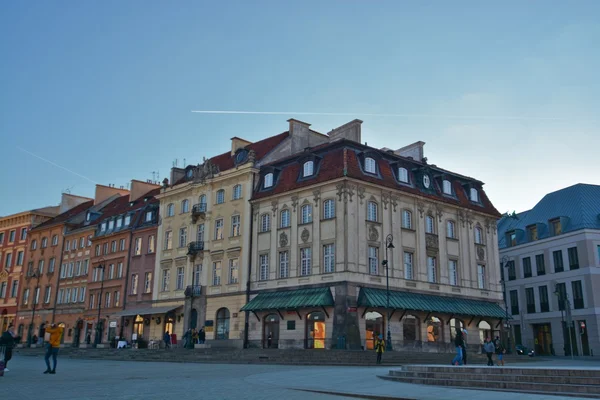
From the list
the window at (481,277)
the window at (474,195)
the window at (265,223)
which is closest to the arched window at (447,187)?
the window at (474,195)

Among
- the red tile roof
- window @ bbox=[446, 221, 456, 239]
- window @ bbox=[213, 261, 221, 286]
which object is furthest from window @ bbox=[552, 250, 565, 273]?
window @ bbox=[213, 261, 221, 286]

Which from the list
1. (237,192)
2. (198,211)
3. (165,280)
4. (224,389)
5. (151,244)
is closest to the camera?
(224,389)

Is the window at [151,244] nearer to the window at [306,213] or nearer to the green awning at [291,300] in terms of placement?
the green awning at [291,300]

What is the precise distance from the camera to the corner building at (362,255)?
132 ft

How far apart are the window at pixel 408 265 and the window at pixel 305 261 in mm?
6946

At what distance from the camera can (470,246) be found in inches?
1913

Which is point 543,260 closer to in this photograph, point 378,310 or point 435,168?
point 435,168

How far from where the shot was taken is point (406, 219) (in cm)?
4478

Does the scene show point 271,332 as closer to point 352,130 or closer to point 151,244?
point 352,130

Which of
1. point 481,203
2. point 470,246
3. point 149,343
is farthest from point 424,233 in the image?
point 149,343

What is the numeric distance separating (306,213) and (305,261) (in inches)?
136

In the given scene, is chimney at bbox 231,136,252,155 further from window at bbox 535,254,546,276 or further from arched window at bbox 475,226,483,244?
window at bbox 535,254,546,276

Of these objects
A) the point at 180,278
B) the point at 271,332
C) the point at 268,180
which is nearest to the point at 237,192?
the point at 268,180

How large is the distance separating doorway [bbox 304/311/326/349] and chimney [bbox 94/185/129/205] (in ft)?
134
